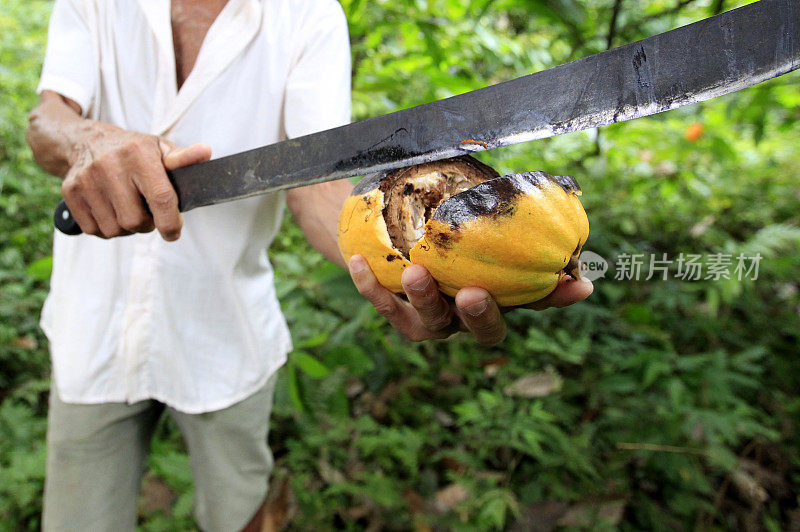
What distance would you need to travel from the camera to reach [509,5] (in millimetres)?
1652

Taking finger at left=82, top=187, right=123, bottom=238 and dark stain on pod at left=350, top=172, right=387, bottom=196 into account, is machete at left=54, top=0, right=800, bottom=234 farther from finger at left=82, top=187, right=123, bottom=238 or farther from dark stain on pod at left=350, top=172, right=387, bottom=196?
finger at left=82, top=187, right=123, bottom=238

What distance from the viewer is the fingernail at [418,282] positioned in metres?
0.80

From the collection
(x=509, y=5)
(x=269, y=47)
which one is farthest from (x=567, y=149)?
(x=269, y=47)

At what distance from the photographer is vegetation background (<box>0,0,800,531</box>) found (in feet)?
6.20

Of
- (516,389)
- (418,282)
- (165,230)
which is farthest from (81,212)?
(516,389)

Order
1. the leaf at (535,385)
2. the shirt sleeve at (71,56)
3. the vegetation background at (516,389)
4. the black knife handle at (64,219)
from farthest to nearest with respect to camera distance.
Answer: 1. the leaf at (535,385)
2. the vegetation background at (516,389)
3. the shirt sleeve at (71,56)
4. the black knife handle at (64,219)

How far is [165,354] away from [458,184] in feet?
3.40

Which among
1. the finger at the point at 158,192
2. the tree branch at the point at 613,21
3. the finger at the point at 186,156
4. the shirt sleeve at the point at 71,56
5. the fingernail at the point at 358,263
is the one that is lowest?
the fingernail at the point at 358,263

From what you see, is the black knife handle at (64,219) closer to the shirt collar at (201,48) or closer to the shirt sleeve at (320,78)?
the shirt collar at (201,48)

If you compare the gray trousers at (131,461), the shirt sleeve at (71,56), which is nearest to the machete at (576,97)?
the shirt sleeve at (71,56)

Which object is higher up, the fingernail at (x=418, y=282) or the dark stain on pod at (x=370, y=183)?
the dark stain on pod at (x=370, y=183)

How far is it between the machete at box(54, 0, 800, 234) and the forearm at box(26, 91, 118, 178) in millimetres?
432

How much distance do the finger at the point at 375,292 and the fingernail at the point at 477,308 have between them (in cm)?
18

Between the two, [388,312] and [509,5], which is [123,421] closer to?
[388,312]
